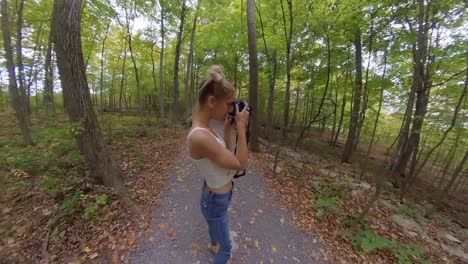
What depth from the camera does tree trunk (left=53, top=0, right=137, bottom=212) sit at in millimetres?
3006

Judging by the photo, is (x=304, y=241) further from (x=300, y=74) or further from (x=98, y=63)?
(x=98, y=63)

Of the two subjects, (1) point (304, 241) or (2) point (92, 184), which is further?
(2) point (92, 184)

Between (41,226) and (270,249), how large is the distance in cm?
342

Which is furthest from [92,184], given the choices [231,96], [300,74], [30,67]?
[300,74]

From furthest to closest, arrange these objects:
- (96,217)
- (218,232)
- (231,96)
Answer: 1. (96,217)
2. (218,232)
3. (231,96)

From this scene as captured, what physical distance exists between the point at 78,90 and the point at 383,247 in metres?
5.70

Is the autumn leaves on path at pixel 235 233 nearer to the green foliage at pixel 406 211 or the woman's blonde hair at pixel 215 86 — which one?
the woman's blonde hair at pixel 215 86

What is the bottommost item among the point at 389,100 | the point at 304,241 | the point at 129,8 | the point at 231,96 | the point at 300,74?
the point at 304,241

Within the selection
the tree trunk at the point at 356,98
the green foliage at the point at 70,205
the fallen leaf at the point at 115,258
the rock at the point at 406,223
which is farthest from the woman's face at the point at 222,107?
the tree trunk at the point at 356,98

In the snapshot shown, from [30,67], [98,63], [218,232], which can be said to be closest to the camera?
[218,232]

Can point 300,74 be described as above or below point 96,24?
below

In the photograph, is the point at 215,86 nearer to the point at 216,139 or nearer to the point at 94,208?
the point at 216,139

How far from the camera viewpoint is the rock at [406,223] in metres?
4.29

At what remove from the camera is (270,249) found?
280cm
